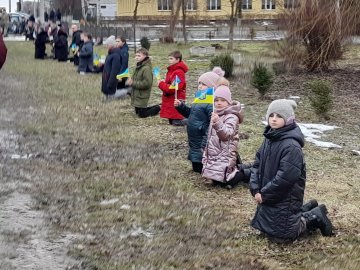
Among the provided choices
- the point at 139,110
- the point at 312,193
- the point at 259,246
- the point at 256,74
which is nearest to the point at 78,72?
the point at 256,74

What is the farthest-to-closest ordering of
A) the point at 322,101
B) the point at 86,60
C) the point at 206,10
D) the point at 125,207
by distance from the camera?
the point at 206,10
the point at 86,60
the point at 322,101
the point at 125,207

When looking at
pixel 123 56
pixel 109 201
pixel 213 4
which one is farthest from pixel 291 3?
pixel 213 4

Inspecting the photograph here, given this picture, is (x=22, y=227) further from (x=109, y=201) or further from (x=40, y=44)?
(x=40, y=44)

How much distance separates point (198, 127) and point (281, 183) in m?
2.45

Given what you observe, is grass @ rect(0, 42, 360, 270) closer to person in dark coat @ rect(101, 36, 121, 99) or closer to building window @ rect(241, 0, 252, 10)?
person in dark coat @ rect(101, 36, 121, 99)

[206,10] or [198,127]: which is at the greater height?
[206,10]

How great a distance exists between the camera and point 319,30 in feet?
62.4

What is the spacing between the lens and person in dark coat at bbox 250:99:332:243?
550 cm

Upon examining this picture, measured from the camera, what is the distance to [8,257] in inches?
204

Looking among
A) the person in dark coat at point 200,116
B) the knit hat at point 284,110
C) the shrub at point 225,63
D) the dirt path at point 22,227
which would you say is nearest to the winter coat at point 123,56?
the dirt path at point 22,227

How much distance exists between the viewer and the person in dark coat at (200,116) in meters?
7.60

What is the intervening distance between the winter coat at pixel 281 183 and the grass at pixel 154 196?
169mm

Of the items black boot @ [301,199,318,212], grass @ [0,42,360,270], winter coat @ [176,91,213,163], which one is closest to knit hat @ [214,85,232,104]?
winter coat @ [176,91,213,163]

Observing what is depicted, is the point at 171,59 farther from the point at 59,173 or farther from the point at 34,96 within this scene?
the point at 34,96
